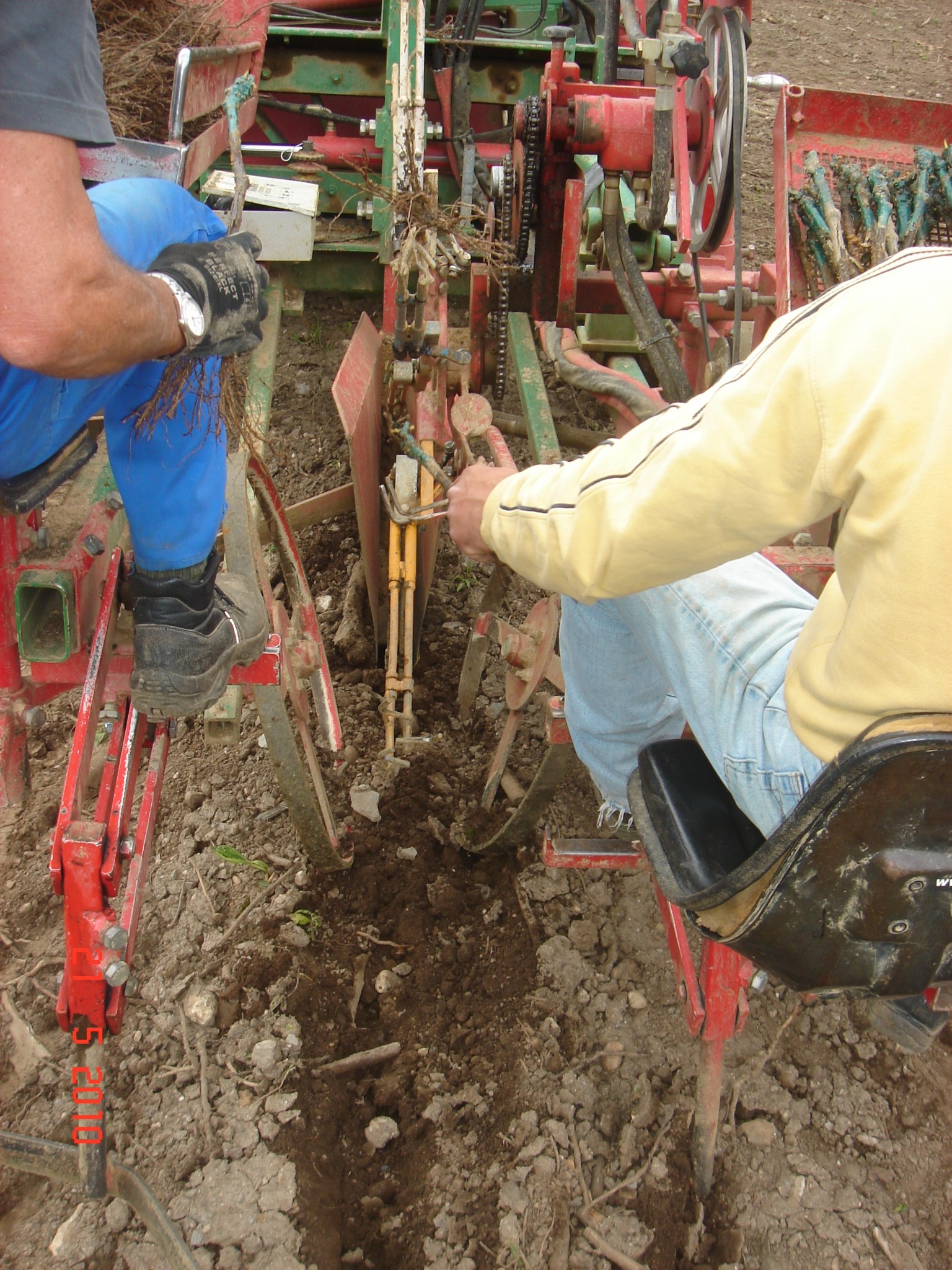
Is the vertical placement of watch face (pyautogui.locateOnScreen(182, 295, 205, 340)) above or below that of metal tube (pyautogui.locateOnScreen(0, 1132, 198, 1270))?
above

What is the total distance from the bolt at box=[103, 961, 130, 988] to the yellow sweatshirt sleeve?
0.98 metres

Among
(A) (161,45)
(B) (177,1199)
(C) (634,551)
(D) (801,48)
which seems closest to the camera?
(C) (634,551)

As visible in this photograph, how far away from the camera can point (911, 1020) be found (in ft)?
5.54

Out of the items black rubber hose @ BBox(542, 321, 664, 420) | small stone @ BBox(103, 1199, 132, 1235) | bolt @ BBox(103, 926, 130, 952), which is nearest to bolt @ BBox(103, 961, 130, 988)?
bolt @ BBox(103, 926, 130, 952)

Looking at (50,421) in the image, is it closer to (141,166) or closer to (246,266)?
(246,266)

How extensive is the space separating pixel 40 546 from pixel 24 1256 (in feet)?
4.67

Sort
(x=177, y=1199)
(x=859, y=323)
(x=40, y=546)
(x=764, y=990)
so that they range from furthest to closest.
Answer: (x=764, y=990) < (x=177, y=1199) < (x=40, y=546) < (x=859, y=323)

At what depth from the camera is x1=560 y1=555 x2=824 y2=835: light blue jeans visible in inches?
57.0

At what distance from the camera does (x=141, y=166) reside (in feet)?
6.98

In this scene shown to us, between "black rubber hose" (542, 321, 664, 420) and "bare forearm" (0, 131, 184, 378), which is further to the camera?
"black rubber hose" (542, 321, 664, 420)

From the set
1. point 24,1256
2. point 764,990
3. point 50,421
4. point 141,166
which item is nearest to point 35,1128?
point 24,1256

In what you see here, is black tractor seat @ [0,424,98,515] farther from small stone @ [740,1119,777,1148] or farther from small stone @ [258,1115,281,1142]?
small stone @ [740,1119,777,1148]

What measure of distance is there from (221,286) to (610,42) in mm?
2656

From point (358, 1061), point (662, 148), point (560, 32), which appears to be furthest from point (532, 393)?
point (358, 1061)
